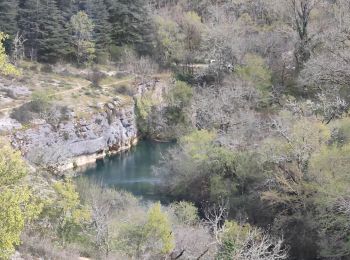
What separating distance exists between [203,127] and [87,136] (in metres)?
12.0

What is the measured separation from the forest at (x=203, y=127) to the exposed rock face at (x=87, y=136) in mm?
1164

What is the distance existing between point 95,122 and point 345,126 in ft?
93.1

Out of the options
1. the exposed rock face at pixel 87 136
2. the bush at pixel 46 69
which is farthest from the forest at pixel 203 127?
the exposed rock face at pixel 87 136

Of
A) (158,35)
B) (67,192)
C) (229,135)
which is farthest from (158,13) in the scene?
(67,192)

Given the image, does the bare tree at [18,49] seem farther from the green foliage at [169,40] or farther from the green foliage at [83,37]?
the green foliage at [169,40]

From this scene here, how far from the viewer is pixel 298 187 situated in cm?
2648

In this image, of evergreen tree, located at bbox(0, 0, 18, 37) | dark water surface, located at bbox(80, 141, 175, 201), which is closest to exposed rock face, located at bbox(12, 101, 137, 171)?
dark water surface, located at bbox(80, 141, 175, 201)

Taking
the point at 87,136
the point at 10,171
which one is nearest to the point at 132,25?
the point at 87,136

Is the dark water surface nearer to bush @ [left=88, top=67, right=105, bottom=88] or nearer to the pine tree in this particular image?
bush @ [left=88, top=67, right=105, bottom=88]

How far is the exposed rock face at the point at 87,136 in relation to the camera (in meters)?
44.1

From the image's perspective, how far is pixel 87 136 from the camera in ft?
162

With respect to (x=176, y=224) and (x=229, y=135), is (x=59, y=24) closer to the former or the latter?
(x=229, y=135)

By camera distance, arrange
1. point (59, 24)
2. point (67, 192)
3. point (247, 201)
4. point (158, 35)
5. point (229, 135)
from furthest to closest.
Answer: point (158, 35)
point (59, 24)
point (229, 135)
point (247, 201)
point (67, 192)

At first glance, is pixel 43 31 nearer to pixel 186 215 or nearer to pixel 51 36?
pixel 51 36
